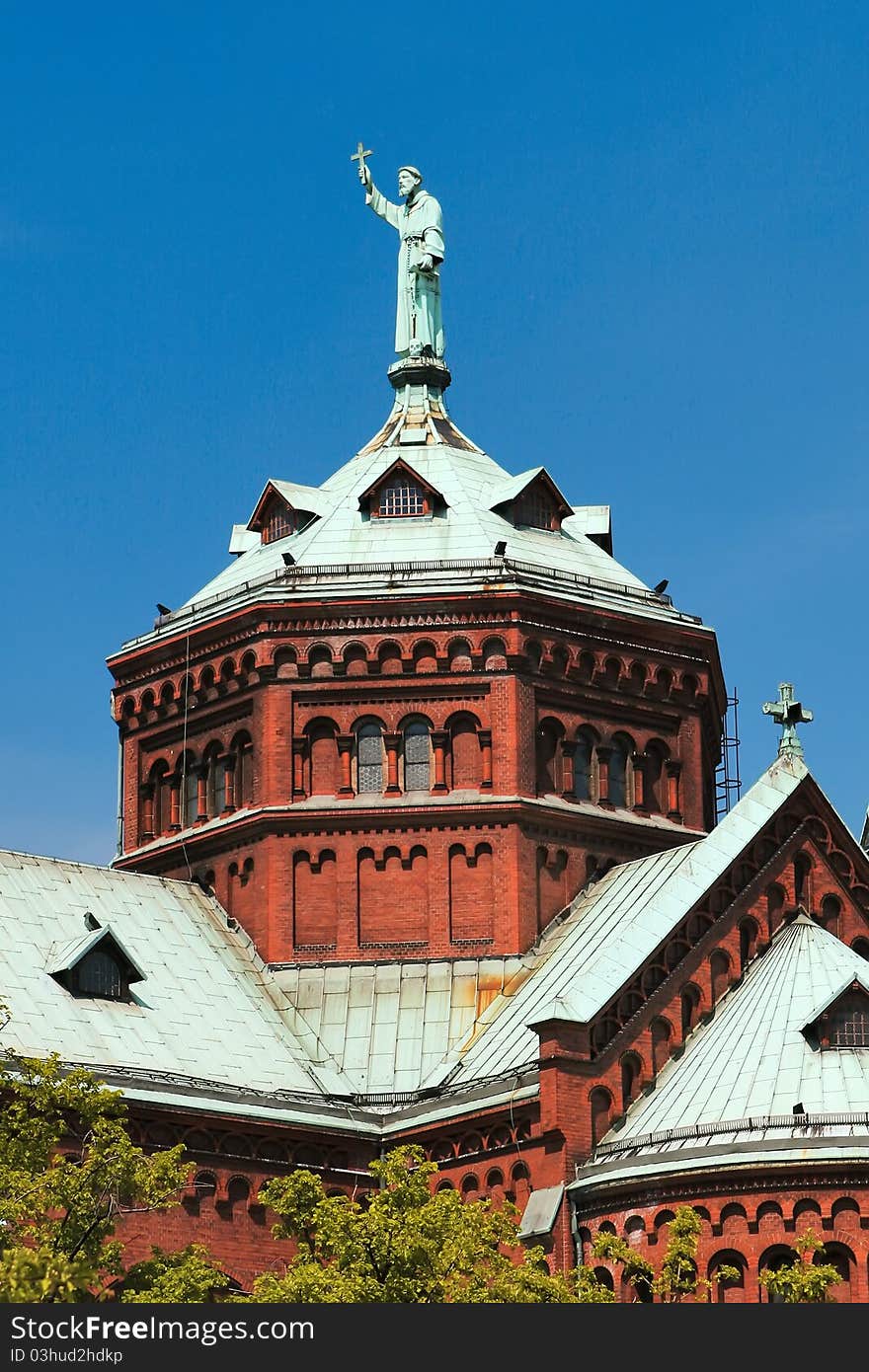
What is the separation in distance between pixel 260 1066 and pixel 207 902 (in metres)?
7.42

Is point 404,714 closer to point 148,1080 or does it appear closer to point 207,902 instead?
point 207,902

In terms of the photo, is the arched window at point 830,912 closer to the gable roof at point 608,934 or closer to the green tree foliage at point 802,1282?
the gable roof at point 608,934

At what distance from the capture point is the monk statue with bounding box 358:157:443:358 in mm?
83062

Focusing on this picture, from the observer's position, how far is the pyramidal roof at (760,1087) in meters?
56.8

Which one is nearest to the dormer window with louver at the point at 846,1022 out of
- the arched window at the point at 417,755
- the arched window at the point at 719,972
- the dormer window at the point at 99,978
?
the arched window at the point at 719,972

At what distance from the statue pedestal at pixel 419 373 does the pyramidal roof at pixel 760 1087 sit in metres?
24.3

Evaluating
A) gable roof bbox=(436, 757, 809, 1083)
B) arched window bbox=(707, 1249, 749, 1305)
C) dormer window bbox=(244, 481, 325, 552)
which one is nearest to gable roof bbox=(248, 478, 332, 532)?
dormer window bbox=(244, 481, 325, 552)

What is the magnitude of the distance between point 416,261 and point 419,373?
338 centimetres

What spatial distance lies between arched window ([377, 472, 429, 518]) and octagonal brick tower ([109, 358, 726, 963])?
0.12 feet

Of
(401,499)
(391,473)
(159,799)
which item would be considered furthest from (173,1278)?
(391,473)

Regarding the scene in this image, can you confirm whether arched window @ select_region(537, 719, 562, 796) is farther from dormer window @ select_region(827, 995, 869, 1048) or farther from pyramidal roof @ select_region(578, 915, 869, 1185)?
dormer window @ select_region(827, 995, 869, 1048)

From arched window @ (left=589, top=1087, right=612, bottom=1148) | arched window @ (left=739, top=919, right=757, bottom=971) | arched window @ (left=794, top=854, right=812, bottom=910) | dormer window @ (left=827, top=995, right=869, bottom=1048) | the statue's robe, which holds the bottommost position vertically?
arched window @ (left=589, top=1087, right=612, bottom=1148)

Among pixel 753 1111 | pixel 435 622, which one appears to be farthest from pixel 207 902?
pixel 753 1111

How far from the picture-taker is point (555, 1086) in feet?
197
